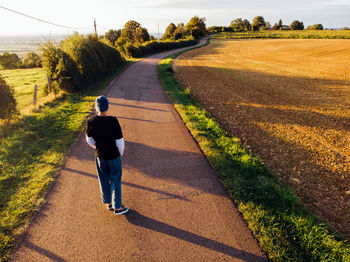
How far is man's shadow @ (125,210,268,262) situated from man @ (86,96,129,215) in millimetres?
287

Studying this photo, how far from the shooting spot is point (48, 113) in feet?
29.5

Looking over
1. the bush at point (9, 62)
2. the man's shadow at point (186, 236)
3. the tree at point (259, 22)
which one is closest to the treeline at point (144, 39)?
the man's shadow at point (186, 236)

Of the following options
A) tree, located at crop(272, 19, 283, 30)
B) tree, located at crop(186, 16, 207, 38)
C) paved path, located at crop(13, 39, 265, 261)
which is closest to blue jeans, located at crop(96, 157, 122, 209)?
paved path, located at crop(13, 39, 265, 261)

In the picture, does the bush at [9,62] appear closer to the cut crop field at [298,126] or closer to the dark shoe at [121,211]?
the cut crop field at [298,126]

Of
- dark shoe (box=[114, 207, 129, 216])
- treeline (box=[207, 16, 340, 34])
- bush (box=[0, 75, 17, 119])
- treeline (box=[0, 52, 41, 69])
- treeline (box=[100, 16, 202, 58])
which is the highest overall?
treeline (box=[207, 16, 340, 34])

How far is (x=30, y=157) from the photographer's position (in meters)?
5.68

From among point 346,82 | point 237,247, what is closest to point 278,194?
point 237,247

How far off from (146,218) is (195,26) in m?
87.5

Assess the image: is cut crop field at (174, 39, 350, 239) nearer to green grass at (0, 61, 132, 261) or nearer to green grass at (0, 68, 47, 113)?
green grass at (0, 61, 132, 261)

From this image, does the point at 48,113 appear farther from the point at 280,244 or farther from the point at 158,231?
the point at 280,244

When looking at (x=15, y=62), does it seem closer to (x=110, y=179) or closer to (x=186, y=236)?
(x=110, y=179)

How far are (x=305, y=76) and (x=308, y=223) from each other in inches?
763

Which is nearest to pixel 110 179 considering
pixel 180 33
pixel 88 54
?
pixel 88 54

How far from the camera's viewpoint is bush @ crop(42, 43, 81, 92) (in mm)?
12289
